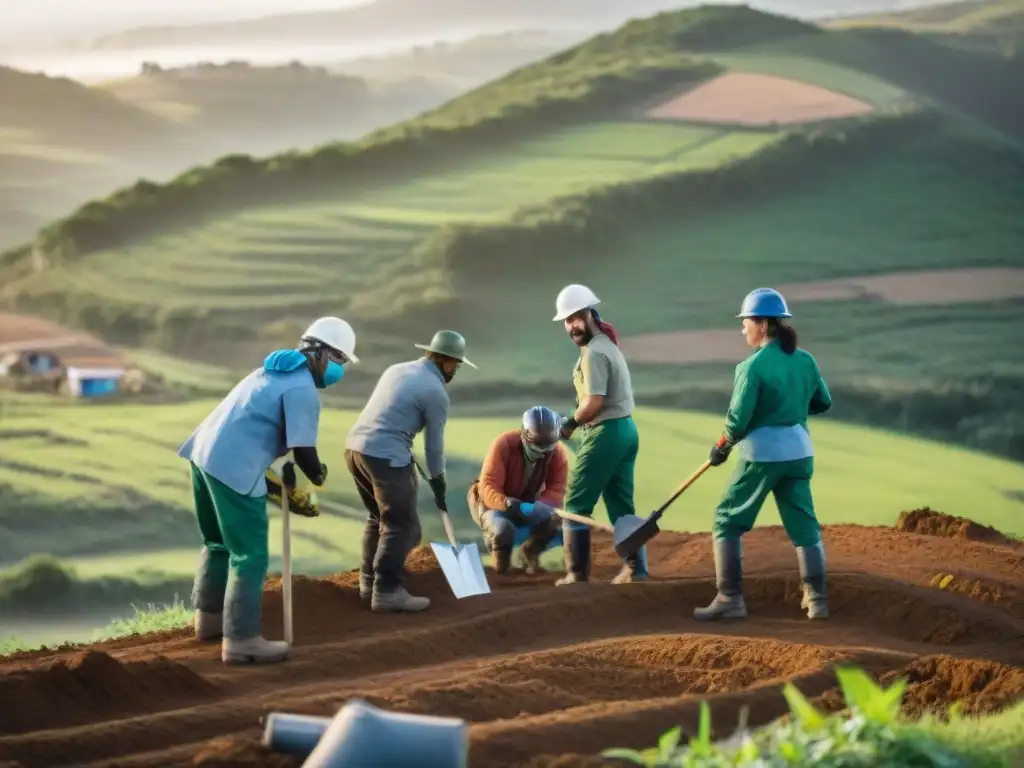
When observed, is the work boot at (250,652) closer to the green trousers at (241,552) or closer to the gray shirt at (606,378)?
the green trousers at (241,552)

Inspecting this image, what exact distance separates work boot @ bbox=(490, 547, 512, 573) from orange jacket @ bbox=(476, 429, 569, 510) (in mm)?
272

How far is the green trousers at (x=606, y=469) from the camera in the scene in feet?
30.9

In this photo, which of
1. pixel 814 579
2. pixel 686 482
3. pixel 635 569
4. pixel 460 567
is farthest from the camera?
pixel 635 569

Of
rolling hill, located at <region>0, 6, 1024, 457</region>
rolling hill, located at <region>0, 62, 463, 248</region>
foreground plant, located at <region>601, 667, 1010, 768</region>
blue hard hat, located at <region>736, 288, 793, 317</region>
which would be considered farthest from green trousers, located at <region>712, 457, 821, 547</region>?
rolling hill, located at <region>0, 62, 463, 248</region>

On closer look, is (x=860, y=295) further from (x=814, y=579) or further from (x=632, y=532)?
(x=814, y=579)

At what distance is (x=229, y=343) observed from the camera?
539 inches

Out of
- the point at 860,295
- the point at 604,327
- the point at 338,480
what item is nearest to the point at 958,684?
the point at 604,327

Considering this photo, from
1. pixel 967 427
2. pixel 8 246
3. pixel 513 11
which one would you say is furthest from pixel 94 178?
pixel 967 427

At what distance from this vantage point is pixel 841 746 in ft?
16.7

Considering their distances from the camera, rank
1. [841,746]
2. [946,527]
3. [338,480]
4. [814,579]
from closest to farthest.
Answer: [841,746]
[814,579]
[946,527]
[338,480]

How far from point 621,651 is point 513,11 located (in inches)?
393

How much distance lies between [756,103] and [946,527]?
6.33 m

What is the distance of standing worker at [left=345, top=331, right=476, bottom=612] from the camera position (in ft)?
28.6

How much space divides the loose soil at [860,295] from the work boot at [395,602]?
19.8 feet
